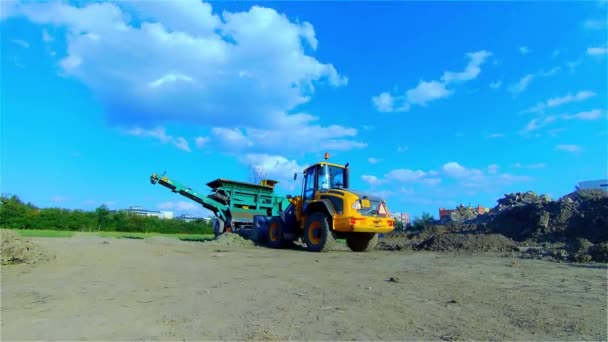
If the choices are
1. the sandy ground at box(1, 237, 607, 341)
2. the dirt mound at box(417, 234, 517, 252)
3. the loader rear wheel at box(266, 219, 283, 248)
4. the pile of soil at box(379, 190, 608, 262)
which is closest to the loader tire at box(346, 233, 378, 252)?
the pile of soil at box(379, 190, 608, 262)

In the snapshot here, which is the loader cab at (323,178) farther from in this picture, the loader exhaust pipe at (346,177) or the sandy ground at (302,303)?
the sandy ground at (302,303)

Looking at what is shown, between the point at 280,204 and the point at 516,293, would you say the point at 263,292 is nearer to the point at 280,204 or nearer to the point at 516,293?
the point at 516,293

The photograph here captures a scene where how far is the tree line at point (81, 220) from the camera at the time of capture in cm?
3700

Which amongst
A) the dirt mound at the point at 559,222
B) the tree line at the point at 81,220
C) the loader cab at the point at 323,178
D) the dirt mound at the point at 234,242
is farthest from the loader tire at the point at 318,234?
the tree line at the point at 81,220

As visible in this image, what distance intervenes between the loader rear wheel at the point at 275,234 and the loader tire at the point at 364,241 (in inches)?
103

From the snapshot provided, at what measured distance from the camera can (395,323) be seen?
11.1 ft

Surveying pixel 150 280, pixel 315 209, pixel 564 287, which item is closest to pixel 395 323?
pixel 564 287

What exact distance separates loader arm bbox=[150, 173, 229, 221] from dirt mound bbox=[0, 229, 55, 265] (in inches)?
427

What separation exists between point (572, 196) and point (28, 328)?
20.0 meters

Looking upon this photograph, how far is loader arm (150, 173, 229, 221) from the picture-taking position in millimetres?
18531

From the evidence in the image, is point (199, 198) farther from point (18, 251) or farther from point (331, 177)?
point (18, 251)

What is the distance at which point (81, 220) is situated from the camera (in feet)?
132

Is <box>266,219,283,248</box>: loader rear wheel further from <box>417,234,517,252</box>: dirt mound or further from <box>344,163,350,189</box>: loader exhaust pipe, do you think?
<box>417,234,517,252</box>: dirt mound

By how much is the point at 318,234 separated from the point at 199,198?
8579 millimetres
